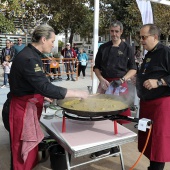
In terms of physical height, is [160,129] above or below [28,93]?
below

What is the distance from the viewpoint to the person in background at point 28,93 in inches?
81.0

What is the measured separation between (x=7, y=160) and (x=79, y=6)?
18.3 metres

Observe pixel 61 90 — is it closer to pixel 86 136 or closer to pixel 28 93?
pixel 28 93

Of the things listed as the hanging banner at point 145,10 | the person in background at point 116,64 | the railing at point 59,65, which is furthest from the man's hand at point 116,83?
the railing at point 59,65

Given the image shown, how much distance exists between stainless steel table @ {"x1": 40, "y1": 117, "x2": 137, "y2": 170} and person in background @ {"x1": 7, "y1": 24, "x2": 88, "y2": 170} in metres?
0.26

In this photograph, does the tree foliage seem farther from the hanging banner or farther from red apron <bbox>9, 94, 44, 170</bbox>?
red apron <bbox>9, 94, 44, 170</bbox>

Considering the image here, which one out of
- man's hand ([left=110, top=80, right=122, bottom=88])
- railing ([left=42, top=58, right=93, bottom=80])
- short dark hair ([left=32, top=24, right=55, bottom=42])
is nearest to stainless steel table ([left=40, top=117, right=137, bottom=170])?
man's hand ([left=110, top=80, right=122, bottom=88])

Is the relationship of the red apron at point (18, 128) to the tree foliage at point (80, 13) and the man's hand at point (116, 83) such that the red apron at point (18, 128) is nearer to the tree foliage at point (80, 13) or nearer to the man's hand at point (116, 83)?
the man's hand at point (116, 83)

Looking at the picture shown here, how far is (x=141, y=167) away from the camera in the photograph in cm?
312

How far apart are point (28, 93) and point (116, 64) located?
1.46 meters

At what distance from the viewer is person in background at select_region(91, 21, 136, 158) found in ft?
10.6

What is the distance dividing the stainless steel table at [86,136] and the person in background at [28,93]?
263mm

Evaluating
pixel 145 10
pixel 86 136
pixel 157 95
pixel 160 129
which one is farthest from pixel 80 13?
pixel 86 136

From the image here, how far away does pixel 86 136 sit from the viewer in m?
2.31
